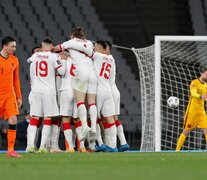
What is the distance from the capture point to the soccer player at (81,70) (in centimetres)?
1192

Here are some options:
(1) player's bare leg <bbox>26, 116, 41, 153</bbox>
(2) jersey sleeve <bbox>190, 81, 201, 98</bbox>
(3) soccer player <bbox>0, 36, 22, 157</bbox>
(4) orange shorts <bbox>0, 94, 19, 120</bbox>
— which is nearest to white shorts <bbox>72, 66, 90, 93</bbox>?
(1) player's bare leg <bbox>26, 116, 41, 153</bbox>

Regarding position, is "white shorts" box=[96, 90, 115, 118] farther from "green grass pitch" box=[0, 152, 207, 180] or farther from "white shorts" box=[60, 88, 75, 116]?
"green grass pitch" box=[0, 152, 207, 180]

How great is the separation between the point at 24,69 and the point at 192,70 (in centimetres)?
531

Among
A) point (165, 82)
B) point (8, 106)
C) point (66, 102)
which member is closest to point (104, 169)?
point (8, 106)

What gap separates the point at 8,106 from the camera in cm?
1046

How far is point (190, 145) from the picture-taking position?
59.5ft

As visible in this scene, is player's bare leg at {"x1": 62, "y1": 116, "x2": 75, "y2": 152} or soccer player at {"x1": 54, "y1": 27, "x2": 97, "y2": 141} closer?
soccer player at {"x1": 54, "y1": 27, "x2": 97, "y2": 141}

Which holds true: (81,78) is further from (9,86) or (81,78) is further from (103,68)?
(9,86)

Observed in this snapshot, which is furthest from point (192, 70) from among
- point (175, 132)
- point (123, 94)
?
point (123, 94)

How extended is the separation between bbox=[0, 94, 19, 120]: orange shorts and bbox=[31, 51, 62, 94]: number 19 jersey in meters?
1.83

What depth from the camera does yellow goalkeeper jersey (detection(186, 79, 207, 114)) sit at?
14281 millimetres

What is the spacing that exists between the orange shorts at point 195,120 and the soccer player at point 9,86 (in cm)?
474

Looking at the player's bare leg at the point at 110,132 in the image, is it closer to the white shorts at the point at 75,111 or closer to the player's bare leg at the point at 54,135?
the white shorts at the point at 75,111

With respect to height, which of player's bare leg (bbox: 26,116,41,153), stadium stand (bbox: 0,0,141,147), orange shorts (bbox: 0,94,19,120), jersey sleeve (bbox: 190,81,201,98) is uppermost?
stadium stand (bbox: 0,0,141,147)
